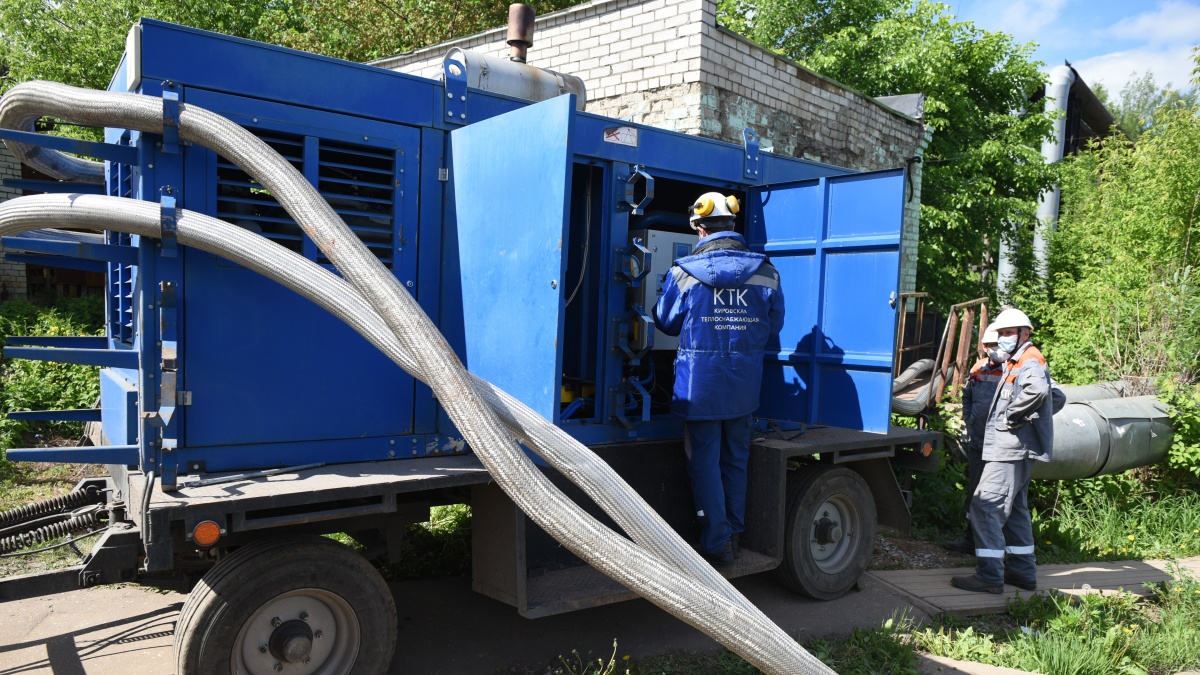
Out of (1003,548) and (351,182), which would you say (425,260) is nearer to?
(351,182)

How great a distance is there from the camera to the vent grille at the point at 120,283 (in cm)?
398

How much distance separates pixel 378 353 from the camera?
4.11m

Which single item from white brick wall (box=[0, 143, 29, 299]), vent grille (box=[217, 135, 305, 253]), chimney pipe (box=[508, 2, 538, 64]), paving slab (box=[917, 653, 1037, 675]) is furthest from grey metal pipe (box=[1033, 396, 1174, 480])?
white brick wall (box=[0, 143, 29, 299])

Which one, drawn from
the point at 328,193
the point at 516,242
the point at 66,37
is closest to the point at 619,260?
the point at 516,242

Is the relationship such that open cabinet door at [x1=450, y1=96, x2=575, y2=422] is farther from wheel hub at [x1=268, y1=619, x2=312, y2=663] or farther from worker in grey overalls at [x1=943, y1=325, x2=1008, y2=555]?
worker in grey overalls at [x1=943, y1=325, x2=1008, y2=555]

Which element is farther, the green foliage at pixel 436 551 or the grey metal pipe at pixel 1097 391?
the grey metal pipe at pixel 1097 391

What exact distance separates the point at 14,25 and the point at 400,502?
38.9 ft

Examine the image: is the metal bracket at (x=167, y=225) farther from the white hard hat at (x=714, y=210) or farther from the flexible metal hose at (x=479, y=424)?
the white hard hat at (x=714, y=210)

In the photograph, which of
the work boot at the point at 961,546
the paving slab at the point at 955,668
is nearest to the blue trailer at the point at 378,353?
the paving slab at the point at 955,668

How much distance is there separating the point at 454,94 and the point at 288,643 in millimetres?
2728

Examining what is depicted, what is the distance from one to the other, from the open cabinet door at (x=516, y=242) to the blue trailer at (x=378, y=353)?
0.5 inches

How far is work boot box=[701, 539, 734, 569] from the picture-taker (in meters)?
4.74

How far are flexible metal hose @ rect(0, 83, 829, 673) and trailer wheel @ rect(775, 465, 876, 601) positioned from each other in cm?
191

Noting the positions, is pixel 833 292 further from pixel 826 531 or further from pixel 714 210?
pixel 826 531
